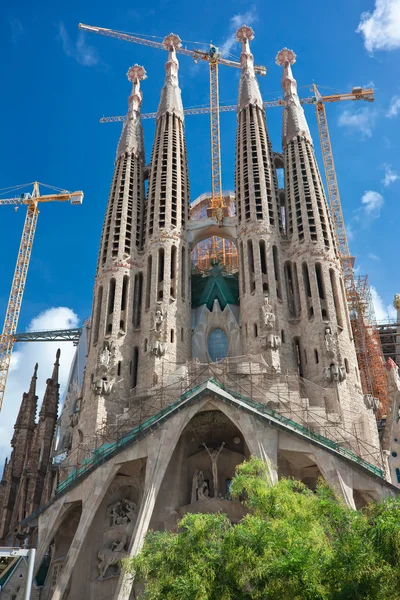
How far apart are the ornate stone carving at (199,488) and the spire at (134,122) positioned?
1035 inches

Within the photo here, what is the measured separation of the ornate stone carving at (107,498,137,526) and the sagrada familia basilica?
68 mm

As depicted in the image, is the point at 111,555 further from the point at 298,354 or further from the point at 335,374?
the point at 298,354

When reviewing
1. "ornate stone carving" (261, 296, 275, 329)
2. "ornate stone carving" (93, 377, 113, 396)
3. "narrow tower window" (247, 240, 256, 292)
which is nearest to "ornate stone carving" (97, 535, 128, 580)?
"ornate stone carving" (93, 377, 113, 396)

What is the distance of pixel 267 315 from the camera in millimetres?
34844

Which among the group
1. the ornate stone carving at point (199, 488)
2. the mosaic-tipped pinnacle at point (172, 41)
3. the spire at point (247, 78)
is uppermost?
the mosaic-tipped pinnacle at point (172, 41)

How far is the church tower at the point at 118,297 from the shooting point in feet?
110

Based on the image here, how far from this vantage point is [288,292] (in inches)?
1494

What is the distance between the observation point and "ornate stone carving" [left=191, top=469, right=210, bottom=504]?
1123 inches

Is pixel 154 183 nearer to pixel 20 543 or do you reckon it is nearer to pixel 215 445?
pixel 215 445

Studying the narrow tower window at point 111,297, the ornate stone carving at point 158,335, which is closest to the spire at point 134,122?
the narrow tower window at point 111,297

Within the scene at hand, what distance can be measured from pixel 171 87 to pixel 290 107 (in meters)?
10.3

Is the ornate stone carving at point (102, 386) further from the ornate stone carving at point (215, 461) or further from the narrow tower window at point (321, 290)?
the narrow tower window at point (321, 290)

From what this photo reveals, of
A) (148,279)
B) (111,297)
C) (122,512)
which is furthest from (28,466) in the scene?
(122,512)

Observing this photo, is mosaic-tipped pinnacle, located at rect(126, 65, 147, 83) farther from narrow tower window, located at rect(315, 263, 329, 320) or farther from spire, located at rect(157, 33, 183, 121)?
narrow tower window, located at rect(315, 263, 329, 320)
